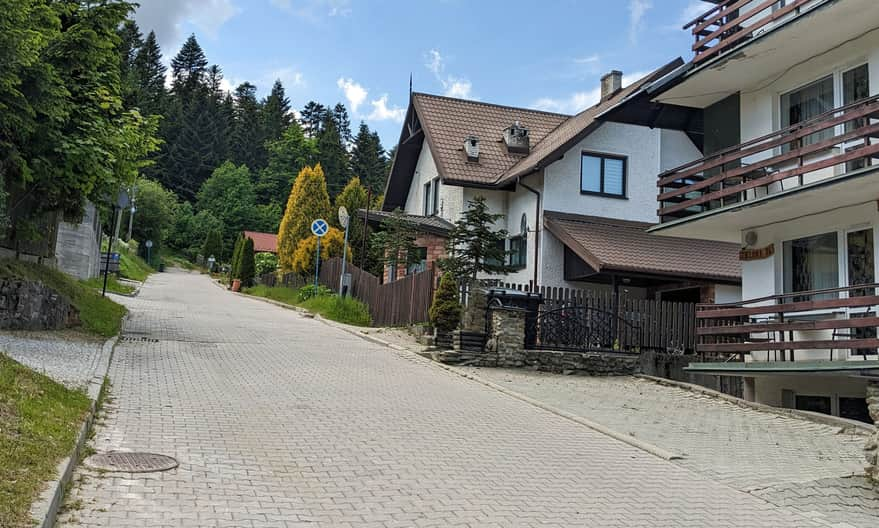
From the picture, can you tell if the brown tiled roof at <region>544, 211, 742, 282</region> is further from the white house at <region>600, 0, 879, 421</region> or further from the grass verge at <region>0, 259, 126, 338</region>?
the grass verge at <region>0, 259, 126, 338</region>

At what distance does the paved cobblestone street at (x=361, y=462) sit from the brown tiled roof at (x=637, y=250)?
923 centimetres

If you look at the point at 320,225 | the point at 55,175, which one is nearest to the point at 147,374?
the point at 55,175

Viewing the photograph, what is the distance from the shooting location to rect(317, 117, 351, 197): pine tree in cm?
8250

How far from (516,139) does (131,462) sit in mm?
22260

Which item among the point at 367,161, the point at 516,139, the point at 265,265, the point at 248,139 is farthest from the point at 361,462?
the point at 248,139

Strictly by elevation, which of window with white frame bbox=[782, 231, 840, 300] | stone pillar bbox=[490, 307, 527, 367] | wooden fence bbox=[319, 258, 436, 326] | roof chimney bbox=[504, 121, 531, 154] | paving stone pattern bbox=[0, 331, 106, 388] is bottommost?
A: paving stone pattern bbox=[0, 331, 106, 388]

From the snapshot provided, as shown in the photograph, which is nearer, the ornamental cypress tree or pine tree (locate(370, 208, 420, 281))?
pine tree (locate(370, 208, 420, 281))

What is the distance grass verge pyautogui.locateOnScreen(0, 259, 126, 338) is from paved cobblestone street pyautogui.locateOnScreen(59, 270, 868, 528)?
2639 mm

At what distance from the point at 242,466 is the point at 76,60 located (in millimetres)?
10522

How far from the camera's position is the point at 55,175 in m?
13.3

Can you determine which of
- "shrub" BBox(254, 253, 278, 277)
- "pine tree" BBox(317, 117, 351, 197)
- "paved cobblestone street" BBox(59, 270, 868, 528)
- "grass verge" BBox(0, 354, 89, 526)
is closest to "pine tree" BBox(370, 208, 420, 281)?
"paved cobblestone street" BBox(59, 270, 868, 528)

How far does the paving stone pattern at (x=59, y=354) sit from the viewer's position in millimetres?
9397

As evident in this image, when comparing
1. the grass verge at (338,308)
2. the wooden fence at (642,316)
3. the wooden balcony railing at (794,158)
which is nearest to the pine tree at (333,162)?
the grass verge at (338,308)

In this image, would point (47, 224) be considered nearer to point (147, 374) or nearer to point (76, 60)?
point (76, 60)
